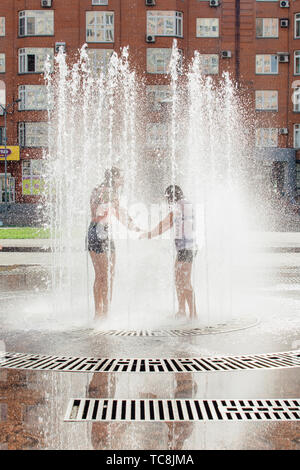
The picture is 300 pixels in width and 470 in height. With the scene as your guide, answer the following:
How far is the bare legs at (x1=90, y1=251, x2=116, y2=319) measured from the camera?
8070 mm

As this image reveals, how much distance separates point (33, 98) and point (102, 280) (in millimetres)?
37835

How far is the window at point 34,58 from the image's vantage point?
4353 cm

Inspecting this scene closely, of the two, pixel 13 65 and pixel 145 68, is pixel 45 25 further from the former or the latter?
pixel 145 68

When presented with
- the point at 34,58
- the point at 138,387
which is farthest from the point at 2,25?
the point at 138,387

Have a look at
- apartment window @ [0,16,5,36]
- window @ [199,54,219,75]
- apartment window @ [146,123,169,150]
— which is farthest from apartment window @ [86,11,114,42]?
apartment window @ [146,123,169,150]

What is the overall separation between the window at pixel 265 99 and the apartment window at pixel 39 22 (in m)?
15.2

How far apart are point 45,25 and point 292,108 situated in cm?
1838

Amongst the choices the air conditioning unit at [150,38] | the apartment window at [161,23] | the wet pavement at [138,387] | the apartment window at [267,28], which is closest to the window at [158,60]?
the air conditioning unit at [150,38]

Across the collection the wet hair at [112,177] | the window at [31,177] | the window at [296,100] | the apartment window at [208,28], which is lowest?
the wet hair at [112,177]

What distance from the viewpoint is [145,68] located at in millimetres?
43281

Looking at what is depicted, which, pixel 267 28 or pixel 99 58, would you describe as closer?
pixel 99 58

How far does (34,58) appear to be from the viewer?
143 feet

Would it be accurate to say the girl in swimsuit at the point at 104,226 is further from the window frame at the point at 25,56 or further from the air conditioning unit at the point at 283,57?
the air conditioning unit at the point at 283,57

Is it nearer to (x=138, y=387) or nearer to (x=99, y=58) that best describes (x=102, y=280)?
(x=138, y=387)
